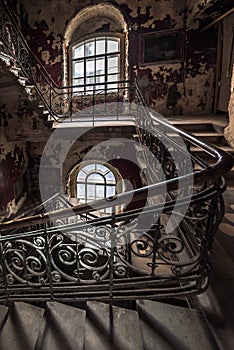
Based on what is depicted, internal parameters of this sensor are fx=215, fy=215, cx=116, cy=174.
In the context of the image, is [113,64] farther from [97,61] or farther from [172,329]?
[172,329]

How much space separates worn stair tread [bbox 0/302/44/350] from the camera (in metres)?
1.52

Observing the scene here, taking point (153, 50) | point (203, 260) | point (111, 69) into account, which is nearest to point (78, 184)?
point (111, 69)

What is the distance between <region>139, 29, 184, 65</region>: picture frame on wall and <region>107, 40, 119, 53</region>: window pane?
0.83 meters

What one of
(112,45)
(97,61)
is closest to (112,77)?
(97,61)

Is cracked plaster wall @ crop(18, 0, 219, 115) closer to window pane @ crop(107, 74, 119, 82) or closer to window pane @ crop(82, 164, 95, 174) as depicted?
window pane @ crop(107, 74, 119, 82)

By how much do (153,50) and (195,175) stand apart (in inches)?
211

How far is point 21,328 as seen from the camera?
165 cm

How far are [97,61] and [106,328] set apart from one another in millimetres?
6569

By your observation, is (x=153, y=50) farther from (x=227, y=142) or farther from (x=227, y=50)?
(x=227, y=142)

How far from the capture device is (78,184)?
663cm

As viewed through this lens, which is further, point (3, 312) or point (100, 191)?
point (100, 191)

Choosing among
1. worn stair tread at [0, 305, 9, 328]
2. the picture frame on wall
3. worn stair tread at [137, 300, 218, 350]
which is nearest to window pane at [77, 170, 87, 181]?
the picture frame on wall

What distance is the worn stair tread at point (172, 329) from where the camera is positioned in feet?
4.08

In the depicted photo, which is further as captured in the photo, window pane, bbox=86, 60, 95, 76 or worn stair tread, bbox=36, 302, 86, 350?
window pane, bbox=86, 60, 95, 76
